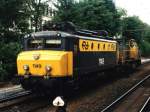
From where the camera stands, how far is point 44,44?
1744 centimetres

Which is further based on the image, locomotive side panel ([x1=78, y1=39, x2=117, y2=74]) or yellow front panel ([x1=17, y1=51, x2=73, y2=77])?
locomotive side panel ([x1=78, y1=39, x2=117, y2=74])

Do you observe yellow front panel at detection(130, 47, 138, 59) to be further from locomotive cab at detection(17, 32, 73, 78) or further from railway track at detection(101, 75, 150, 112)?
locomotive cab at detection(17, 32, 73, 78)

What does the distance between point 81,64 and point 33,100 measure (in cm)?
293

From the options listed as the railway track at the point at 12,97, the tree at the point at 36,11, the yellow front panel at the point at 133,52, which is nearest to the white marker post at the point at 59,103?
the railway track at the point at 12,97

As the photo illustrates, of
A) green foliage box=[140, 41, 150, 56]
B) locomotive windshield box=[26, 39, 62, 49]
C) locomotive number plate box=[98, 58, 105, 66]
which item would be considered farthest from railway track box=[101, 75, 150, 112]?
green foliage box=[140, 41, 150, 56]

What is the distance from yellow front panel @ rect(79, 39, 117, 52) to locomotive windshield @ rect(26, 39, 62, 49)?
1555mm

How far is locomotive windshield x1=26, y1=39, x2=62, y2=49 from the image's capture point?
17.2m

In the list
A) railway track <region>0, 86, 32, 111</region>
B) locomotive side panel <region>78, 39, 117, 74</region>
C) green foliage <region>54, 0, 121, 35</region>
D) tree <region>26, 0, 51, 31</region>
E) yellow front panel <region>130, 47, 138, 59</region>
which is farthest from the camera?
green foliage <region>54, 0, 121, 35</region>

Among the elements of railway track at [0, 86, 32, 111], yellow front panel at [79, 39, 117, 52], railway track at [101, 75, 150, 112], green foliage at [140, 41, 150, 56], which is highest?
yellow front panel at [79, 39, 117, 52]

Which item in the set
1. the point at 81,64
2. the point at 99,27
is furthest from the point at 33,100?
the point at 99,27

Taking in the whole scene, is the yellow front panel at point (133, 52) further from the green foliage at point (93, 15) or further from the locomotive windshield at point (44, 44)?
the locomotive windshield at point (44, 44)

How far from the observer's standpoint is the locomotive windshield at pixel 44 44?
56.5 feet

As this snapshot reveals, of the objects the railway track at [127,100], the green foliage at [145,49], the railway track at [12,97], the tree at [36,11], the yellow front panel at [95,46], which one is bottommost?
the railway track at [127,100]

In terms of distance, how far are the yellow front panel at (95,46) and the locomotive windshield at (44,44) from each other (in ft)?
5.10
